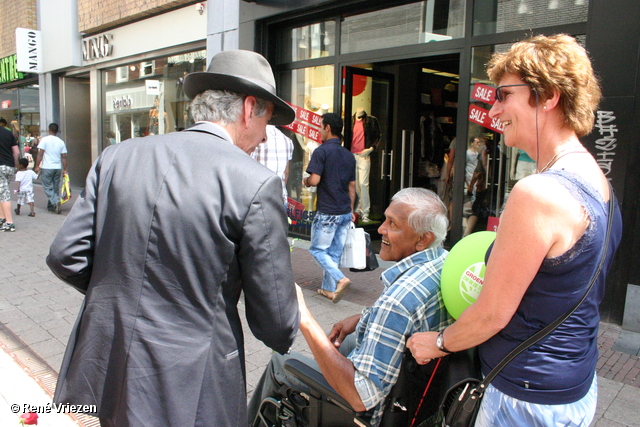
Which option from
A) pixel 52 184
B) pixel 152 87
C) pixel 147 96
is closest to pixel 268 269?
pixel 152 87

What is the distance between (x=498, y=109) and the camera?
5.32 feet

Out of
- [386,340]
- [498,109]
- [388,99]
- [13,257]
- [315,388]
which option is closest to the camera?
[498,109]

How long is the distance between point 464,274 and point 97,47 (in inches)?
519

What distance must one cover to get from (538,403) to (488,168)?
478cm

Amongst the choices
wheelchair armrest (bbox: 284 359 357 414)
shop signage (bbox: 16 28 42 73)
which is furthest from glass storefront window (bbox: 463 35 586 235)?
shop signage (bbox: 16 28 42 73)

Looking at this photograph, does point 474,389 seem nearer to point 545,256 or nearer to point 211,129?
point 545,256

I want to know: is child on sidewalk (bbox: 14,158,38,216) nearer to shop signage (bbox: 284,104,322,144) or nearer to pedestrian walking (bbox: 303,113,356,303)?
→ shop signage (bbox: 284,104,322,144)

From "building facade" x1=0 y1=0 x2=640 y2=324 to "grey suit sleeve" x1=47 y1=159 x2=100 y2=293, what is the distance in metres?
4.34

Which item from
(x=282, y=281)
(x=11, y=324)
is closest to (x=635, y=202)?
(x=282, y=281)

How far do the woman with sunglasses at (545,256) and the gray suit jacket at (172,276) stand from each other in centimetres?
59

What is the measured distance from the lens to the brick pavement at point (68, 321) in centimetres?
342

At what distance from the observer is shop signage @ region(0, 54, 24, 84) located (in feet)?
53.7

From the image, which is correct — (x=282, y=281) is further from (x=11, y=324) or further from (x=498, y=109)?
(x=11, y=324)

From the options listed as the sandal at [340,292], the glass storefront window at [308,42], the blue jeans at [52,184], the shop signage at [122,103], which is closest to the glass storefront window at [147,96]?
the shop signage at [122,103]
